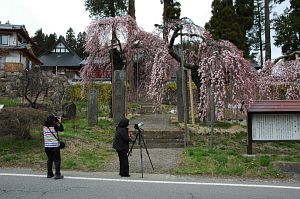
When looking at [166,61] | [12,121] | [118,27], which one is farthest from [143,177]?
[118,27]

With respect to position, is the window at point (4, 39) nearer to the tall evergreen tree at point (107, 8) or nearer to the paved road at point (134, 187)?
the tall evergreen tree at point (107, 8)

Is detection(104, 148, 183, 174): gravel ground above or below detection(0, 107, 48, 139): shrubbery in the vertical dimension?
below

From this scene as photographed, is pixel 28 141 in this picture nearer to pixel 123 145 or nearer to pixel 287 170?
pixel 123 145

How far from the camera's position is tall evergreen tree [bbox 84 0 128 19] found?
35156 millimetres

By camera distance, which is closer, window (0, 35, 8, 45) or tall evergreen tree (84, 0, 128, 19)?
tall evergreen tree (84, 0, 128, 19)

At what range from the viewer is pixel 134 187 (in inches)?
309

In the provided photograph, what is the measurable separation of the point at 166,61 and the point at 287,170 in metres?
7.80

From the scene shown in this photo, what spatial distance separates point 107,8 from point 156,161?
27.4 m

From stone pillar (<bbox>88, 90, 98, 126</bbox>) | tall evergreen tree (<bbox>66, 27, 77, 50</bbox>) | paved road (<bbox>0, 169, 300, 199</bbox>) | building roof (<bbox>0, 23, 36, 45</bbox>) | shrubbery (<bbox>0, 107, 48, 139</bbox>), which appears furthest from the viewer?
tall evergreen tree (<bbox>66, 27, 77, 50</bbox>)

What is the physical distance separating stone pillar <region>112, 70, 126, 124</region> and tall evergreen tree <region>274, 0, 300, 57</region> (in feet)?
66.2

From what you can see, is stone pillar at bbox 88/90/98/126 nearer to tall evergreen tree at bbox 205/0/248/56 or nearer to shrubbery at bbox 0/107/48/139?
shrubbery at bbox 0/107/48/139

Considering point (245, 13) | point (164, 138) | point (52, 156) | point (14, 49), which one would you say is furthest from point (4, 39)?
point (52, 156)

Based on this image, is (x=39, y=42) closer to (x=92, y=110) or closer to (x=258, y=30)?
(x=258, y=30)

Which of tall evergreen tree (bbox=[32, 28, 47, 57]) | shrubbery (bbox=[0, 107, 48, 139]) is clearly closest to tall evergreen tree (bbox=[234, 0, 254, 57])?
shrubbery (bbox=[0, 107, 48, 139])
